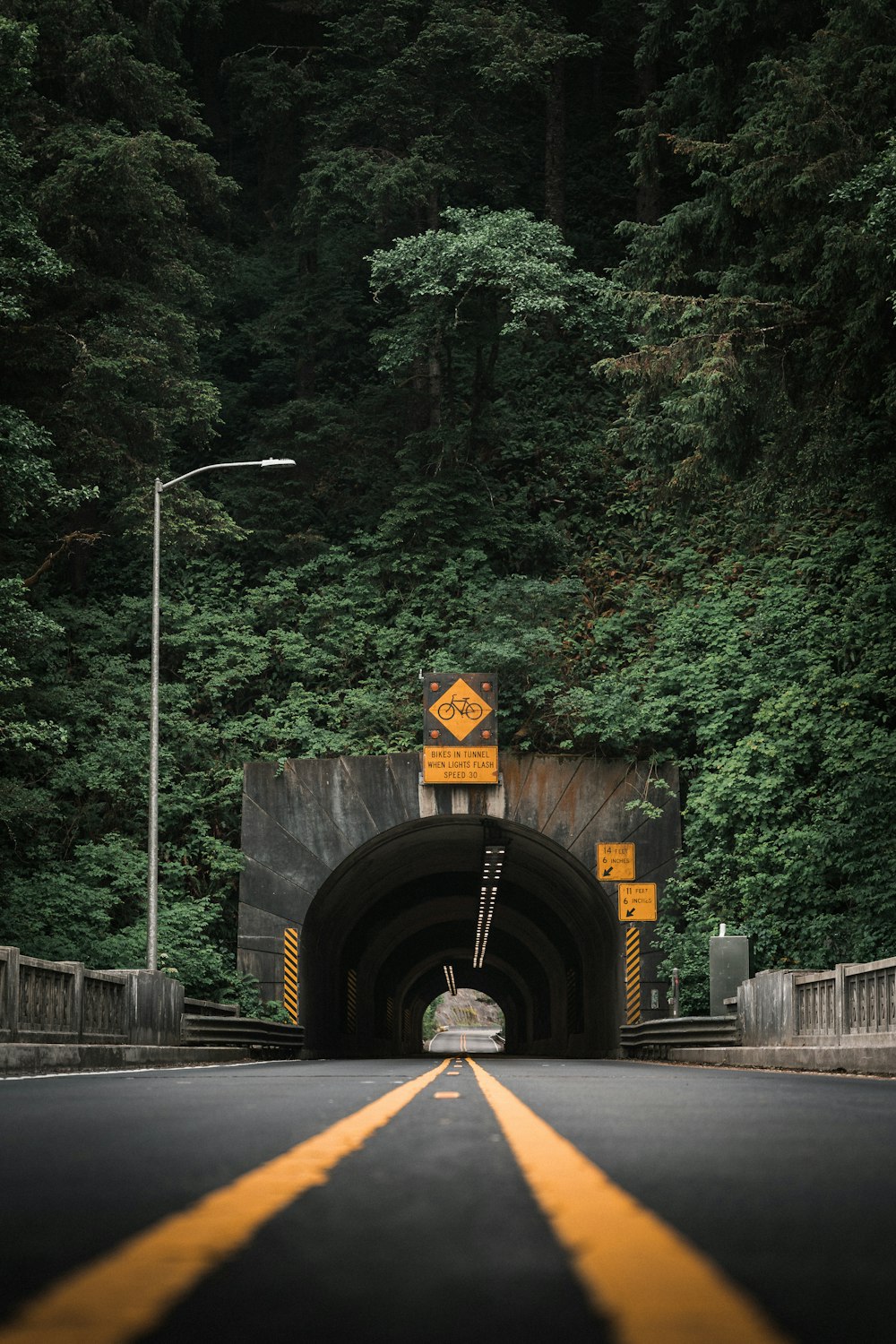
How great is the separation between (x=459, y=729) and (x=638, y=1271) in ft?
100

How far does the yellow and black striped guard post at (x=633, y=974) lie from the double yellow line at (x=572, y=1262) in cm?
2872

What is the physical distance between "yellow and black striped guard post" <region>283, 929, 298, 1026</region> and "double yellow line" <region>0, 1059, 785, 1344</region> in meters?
29.5

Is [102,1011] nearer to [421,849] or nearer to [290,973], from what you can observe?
[290,973]

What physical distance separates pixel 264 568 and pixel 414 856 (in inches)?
349

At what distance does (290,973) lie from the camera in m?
33.4

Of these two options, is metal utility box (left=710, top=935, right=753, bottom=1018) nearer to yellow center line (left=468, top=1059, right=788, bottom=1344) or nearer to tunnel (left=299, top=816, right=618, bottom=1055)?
tunnel (left=299, top=816, right=618, bottom=1055)

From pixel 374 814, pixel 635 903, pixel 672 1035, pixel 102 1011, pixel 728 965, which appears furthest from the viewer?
pixel 374 814

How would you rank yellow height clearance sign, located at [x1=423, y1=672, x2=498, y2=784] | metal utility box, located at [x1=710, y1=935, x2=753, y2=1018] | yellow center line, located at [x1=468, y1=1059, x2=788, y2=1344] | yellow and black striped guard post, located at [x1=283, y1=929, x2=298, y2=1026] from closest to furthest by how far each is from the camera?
yellow center line, located at [x1=468, y1=1059, x2=788, y2=1344]
metal utility box, located at [x1=710, y1=935, x2=753, y2=1018]
yellow height clearance sign, located at [x1=423, y1=672, x2=498, y2=784]
yellow and black striped guard post, located at [x1=283, y1=929, x2=298, y2=1026]

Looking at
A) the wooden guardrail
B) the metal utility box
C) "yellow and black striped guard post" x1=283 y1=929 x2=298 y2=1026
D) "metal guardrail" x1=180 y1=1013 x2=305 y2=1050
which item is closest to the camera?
the wooden guardrail

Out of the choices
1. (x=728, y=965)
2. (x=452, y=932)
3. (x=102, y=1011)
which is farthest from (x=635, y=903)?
(x=452, y=932)

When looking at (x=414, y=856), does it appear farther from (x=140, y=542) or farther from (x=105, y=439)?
(x=105, y=439)

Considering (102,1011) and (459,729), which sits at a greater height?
(459,729)

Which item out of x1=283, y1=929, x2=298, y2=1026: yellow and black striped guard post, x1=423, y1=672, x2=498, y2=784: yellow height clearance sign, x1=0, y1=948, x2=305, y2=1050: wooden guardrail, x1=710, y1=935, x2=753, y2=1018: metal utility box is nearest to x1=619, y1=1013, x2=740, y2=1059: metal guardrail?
x1=710, y1=935, x2=753, y2=1018: metal utility box

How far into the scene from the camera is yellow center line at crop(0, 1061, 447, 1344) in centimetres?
210
